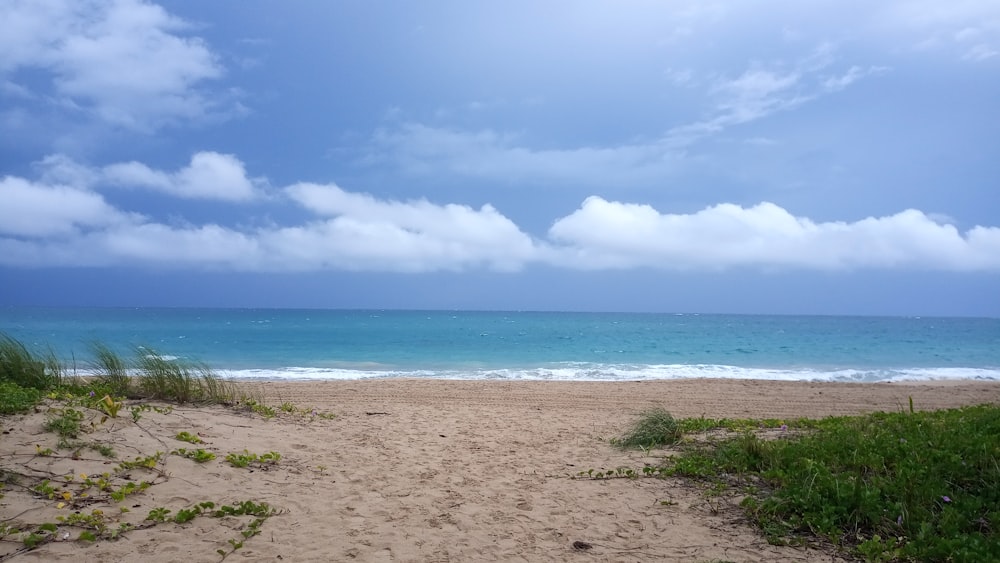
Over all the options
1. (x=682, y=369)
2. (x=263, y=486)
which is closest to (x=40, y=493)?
(x=263, y=486)

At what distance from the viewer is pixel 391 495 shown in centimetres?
604

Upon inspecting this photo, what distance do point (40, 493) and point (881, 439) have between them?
342 inches

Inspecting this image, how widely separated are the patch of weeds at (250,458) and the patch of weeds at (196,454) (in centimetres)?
21

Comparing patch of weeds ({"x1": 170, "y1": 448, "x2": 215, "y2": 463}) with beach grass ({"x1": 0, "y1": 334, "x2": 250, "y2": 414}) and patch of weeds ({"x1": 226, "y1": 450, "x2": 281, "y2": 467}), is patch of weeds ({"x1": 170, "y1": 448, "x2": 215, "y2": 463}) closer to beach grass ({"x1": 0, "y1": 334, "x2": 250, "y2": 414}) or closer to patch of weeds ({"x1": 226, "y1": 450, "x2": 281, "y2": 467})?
patch of weeds ({"x1": 226, "y1": 450, "x2": 281, "y2": 467})

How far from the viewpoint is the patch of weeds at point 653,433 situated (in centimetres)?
807

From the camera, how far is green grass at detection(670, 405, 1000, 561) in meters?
4.44

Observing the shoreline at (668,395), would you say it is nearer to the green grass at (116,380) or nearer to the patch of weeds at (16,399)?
the green grass at (116,380)

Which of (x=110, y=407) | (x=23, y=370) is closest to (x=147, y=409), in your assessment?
(x=110, y=407)

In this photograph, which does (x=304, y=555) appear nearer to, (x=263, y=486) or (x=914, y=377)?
(x=263, y=486)

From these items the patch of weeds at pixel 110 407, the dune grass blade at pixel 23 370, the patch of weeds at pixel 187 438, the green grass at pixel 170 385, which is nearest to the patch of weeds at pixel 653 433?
the patch of weeds at pixel 187 438

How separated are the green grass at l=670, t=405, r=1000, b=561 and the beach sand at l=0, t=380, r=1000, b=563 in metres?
0.40

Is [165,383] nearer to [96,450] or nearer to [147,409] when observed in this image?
[147,409]

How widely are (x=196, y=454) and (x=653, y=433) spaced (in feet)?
19.6

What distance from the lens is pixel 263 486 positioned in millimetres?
5992
